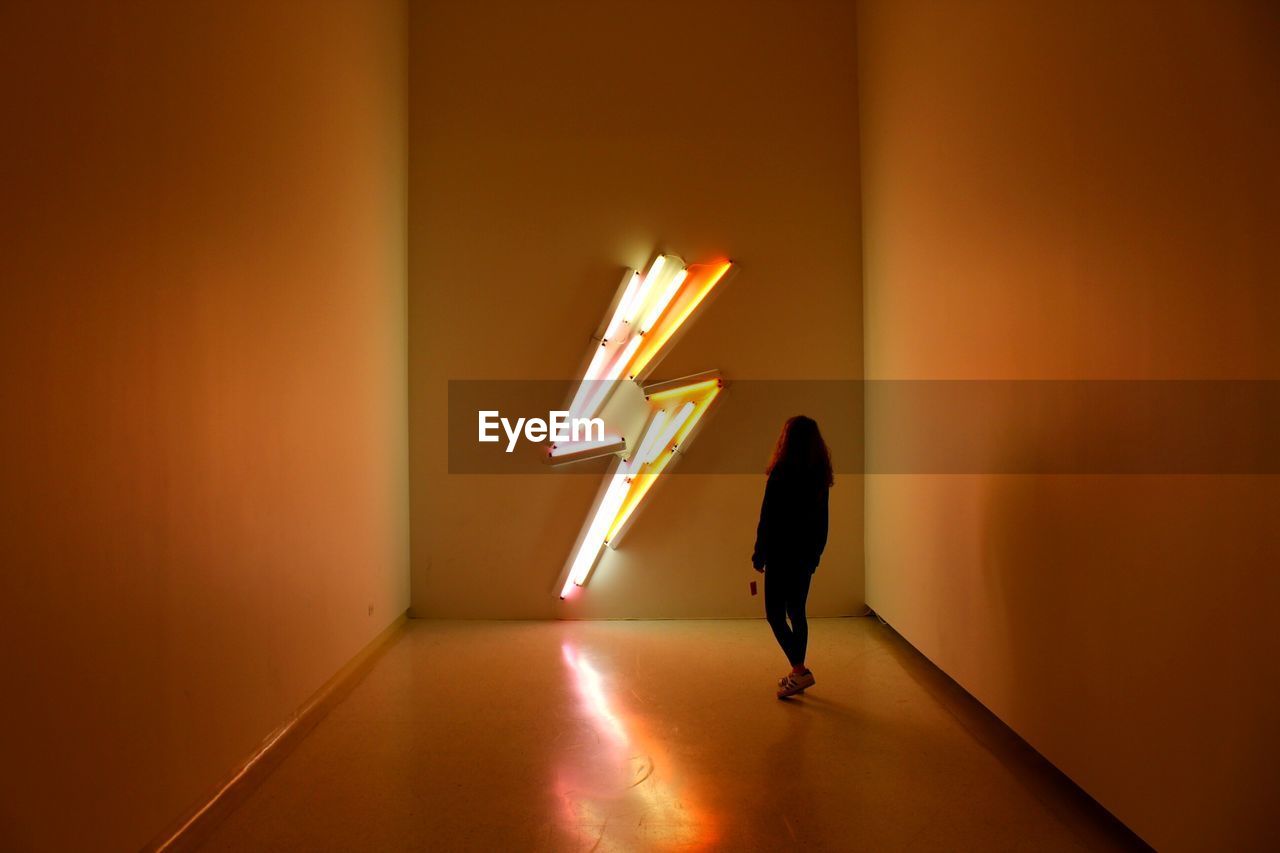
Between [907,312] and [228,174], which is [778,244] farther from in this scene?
[228,174]

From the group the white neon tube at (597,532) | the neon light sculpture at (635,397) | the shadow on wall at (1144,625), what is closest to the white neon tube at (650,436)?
the neon light sculpture at (635,397)

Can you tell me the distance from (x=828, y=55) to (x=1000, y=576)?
3969 millimetres

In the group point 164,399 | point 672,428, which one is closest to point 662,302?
point 672,428

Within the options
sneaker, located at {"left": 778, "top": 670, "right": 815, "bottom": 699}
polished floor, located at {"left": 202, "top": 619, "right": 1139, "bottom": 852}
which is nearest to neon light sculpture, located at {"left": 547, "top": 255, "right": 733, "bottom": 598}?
polished floor, located at {"left": 202, "top": 619, "right": 1139, "bottom": 852}

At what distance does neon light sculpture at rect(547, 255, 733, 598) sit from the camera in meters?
5.96

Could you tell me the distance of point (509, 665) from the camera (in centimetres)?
499

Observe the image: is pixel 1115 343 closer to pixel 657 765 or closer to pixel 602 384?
pixel 657 765

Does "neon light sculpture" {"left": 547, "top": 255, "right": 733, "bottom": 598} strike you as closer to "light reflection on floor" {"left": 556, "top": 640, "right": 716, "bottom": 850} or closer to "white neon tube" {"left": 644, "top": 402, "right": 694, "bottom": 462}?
"white neon tube" {"left": 644, "top": 402, "right": 694, "bottom": 462}

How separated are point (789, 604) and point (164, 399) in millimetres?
2924

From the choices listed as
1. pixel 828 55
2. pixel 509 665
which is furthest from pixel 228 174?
pixel 828 55

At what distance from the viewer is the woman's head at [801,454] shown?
4340 mm

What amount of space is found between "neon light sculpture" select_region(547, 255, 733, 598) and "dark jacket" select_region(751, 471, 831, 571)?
1.75 meters

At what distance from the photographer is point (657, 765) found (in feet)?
11.5

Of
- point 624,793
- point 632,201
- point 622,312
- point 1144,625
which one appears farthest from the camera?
point 632,201
